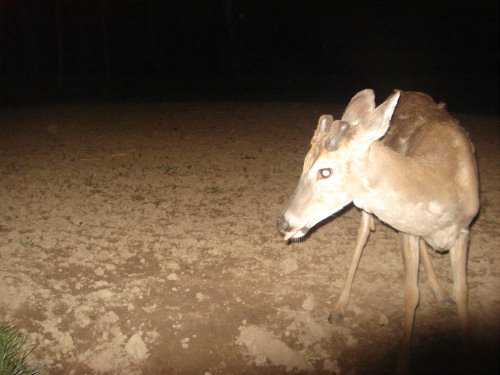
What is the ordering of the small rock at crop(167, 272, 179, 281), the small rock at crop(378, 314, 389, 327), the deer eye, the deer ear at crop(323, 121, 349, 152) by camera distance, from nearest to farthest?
the deer ear at crop(323, 121, 349, 152)
the deer eye
the small rock at crop(378, 314, 389, 327)
the small rock at crop(167, 272, 179, 281)

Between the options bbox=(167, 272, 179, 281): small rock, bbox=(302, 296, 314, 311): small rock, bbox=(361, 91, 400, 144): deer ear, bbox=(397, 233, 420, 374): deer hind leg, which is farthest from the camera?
bbox=(167, 272, 179, 281): small rock

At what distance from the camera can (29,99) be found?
Answer: 18.0m

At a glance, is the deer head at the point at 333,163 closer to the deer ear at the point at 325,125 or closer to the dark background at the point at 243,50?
the deer ear at the point at 325,125

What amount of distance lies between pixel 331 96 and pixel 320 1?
25.1m

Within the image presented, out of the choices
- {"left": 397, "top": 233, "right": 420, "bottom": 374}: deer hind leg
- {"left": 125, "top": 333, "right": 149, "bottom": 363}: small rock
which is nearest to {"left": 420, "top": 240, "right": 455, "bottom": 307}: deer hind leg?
{"left": 397, "top": 233, "right": 420, "bottom": 374}: deer hind leg

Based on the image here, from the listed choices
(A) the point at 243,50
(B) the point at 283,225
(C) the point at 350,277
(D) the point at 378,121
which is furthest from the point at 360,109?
(A) the point at 243,50

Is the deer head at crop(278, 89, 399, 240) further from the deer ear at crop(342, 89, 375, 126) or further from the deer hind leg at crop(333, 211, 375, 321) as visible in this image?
the deer hind leg at crop(333, 211, 375, 321)

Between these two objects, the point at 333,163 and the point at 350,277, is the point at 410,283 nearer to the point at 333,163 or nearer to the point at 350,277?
the point at 350,277

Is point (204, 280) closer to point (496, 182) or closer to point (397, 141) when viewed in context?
point (397, 141)

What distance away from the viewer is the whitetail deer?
3293mm

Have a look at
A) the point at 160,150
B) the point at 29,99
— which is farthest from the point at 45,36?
the point at 160,150

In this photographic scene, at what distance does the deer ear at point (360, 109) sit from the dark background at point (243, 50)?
14554 mm

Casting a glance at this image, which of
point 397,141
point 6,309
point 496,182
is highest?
point 397,141

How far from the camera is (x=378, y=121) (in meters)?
3.17
